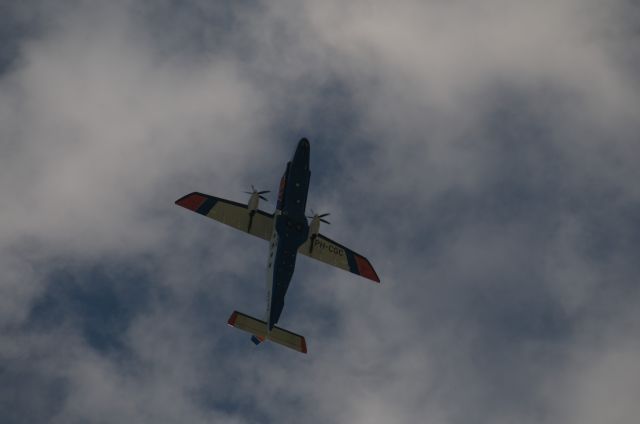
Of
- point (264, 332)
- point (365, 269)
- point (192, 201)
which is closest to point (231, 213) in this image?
point (192, 201)

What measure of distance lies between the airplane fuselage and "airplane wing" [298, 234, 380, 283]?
5.12 meters

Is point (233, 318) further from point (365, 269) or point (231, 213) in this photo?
point (365, 269)

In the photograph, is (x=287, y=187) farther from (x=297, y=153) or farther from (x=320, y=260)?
(x=320, y=260)

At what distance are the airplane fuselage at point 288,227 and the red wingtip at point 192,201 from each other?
7121mm

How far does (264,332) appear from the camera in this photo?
209ft

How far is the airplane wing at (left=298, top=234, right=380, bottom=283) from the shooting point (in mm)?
65812

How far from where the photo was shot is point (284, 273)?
2402 inches

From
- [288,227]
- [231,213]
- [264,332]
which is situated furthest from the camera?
[264,332]

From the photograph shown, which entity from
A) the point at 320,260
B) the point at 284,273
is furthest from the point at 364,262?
the point at 284,273

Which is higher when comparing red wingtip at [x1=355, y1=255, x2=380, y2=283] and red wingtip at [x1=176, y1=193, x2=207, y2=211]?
red wingtip at [x1=355, y1=255, x2=380, y2=283]

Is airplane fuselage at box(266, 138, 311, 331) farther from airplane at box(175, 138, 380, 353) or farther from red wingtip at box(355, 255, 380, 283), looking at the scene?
red wingtip at box(355, 255, 380, 283)

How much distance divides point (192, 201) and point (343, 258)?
16103mm

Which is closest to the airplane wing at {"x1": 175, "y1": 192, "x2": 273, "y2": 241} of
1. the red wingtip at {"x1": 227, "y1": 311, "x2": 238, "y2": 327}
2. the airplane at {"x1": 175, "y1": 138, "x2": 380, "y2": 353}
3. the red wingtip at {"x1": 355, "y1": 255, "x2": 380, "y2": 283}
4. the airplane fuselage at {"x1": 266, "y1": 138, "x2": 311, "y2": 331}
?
the airplane at {"x1": 175, "y1": 138, "x2": 380, "y2": 353}

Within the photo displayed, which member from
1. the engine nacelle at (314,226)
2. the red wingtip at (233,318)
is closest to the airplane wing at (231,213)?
the engine nacelle at (314,226)
